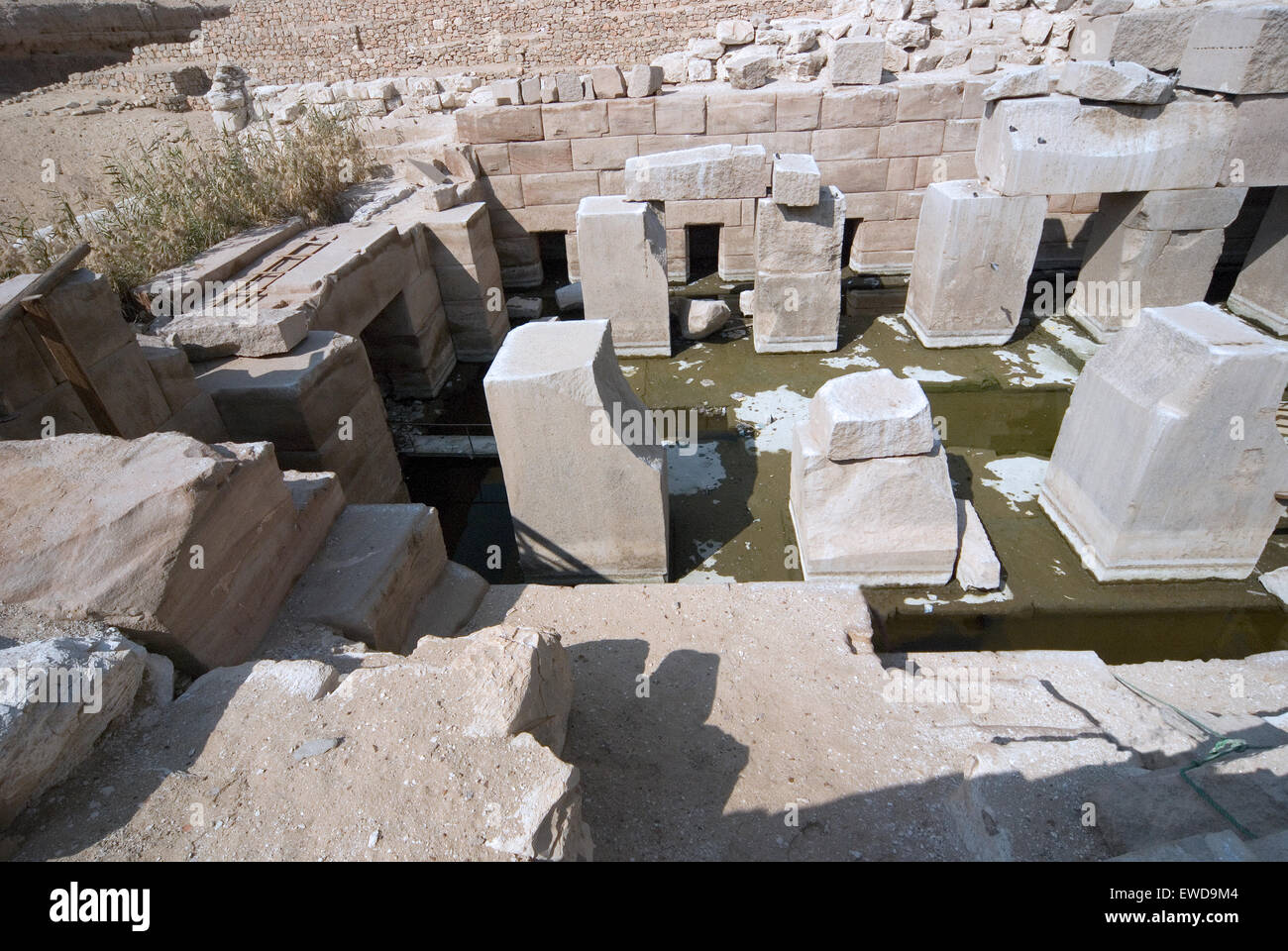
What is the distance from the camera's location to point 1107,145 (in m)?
5.59

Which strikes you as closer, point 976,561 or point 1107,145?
point 976,561

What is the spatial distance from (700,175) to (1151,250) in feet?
13.0

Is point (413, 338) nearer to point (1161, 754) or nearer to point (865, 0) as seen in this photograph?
point (1161, 754)

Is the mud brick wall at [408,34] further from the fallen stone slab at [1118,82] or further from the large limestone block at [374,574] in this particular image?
the large limestone block at [374,574]

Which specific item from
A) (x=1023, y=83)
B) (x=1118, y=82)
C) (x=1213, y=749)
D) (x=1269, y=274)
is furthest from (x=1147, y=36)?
(x=1213, y=749)

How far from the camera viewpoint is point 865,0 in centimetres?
848

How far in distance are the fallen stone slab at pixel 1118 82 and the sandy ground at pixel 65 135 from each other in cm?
1347

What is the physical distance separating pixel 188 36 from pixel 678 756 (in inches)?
823

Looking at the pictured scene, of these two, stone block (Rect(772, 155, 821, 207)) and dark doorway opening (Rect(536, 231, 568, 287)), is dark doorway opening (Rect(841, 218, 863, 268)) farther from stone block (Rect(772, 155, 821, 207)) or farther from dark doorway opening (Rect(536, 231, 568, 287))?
dark doorway opening (Rect(536, 231, 568, 287))

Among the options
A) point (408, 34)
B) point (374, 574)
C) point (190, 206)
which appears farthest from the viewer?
point (408, 34)

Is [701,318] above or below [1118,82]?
below

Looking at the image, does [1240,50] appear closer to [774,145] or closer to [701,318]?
[774,145]

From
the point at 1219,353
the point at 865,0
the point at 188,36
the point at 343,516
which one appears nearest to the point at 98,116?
the point at 188,36

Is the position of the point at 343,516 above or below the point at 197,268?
below
